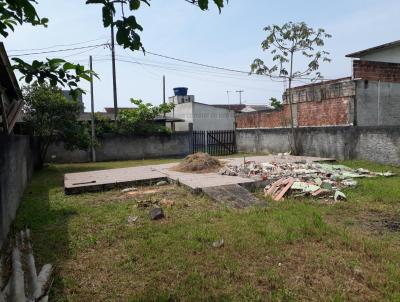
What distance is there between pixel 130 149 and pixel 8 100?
29.9ft

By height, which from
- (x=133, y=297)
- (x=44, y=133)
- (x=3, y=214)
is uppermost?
(x=44, y=133)

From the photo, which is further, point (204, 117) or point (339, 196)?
point (204, 117)

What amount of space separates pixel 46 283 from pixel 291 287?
2.15m

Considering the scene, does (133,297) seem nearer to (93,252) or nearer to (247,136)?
(93,252)

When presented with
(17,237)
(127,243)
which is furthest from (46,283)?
(17,237)

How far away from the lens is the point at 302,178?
324 inches

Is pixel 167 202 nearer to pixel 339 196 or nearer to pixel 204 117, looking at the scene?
pixel 339 196

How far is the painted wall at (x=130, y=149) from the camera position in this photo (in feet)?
56.9

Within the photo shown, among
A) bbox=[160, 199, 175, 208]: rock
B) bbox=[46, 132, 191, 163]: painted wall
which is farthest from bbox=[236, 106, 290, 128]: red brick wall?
bbox=[160, 199, 175, 208]: rock

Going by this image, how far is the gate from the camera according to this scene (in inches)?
790

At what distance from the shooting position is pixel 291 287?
3.22 metres

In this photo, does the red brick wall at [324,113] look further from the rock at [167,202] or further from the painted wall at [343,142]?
the rock at [167,202]

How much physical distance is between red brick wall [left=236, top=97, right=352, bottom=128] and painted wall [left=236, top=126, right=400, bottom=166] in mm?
443

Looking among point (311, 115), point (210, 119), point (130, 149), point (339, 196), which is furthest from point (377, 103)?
point (210, 119)
